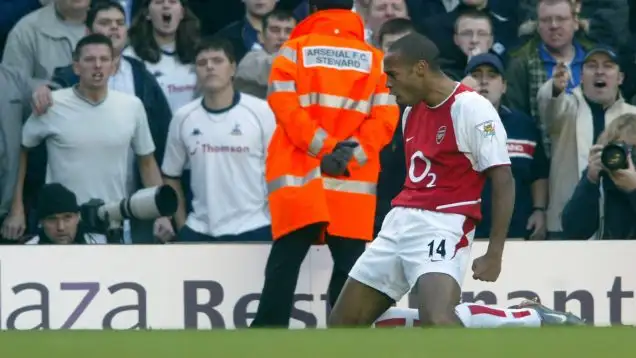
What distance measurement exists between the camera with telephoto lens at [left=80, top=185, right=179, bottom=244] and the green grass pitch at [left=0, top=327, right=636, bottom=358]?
4.23 m

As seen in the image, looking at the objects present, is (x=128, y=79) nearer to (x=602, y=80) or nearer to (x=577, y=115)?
(x=577, y=115)

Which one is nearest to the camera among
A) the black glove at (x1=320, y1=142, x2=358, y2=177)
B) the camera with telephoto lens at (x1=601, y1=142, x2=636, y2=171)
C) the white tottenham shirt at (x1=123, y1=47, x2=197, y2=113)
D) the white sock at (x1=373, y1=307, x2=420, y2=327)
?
the white sock at (x1=373, y1=307, x2=420, y2=327)

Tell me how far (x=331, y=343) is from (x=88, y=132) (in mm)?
5007

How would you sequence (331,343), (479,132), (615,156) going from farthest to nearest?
(615,156) → (479,132) → (331,343)

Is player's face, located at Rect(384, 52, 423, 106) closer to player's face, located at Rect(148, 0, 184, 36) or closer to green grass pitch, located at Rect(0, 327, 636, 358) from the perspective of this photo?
green grass pitch, located at Rect(0, 327, 636, 358)

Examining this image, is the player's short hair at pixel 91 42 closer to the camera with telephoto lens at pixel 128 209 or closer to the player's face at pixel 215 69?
the player's face at pixel 215 69

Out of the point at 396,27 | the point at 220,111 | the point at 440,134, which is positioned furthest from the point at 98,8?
the point at 440,134

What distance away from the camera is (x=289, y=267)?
949 centimetres

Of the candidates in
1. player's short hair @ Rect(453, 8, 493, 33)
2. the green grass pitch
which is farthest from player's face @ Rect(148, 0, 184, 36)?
the green grass pitch

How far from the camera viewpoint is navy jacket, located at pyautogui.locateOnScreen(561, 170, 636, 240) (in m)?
10.2

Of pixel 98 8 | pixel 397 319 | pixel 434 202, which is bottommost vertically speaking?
pixel 397 319

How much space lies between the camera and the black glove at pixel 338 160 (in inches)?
362

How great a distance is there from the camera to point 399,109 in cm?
999

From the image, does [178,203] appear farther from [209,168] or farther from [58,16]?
[58,16]
